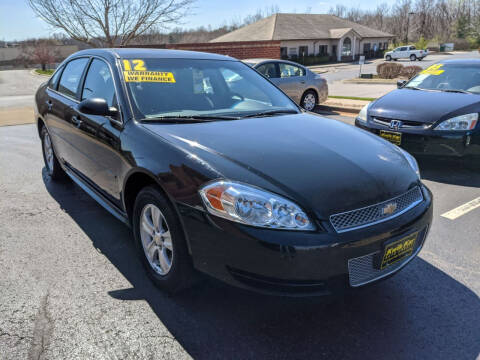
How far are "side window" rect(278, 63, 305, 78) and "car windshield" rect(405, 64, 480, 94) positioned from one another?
14.4ft

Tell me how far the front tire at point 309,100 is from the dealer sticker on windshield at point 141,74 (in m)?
8.30

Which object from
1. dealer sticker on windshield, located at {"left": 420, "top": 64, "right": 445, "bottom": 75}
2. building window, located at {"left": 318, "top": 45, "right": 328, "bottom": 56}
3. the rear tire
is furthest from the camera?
building window, located at {"left": 318, "top": 45, "right": 328, "bottom": 56}

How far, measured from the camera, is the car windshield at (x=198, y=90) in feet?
10.6

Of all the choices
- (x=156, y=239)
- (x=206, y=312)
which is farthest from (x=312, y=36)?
(x=206, y=312)

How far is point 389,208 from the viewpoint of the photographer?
2422 millimetres

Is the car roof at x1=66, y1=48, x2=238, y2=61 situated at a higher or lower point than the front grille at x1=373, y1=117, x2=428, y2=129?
higher

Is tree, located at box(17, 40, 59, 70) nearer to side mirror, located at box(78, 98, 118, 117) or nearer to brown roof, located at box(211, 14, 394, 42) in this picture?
brown roof, located at box(211, 14, 394, 42)

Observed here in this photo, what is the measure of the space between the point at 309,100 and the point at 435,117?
20.5 feet

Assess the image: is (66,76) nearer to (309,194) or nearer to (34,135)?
(309,194)

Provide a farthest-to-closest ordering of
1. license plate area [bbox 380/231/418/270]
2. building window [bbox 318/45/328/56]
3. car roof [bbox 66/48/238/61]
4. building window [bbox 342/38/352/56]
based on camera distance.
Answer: building window [bbox 342/38/352/56]
building window [bbox 318/45/328/56]
car roof [bbox 66/48/238/61]
license plate area [bbox 380/231/418/270]

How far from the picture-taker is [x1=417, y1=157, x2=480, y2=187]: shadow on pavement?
530cm

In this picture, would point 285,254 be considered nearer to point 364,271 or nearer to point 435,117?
point 364,271

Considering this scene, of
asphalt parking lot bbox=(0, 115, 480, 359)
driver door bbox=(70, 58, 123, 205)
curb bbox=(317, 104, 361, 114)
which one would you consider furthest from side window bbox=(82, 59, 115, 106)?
curb bbox=(317, 104, 361, 114)

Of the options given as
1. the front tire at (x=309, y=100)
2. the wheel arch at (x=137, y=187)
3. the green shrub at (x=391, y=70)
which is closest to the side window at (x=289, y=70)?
the front tire at (x=309, y=100)
